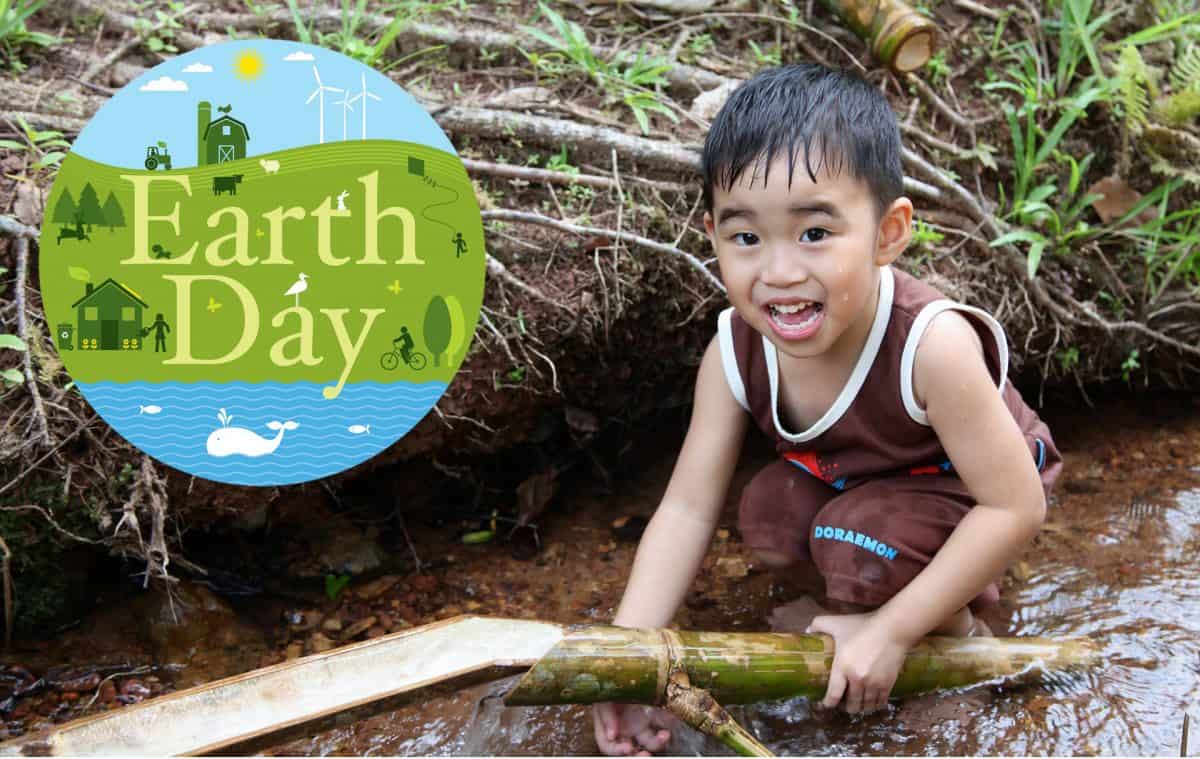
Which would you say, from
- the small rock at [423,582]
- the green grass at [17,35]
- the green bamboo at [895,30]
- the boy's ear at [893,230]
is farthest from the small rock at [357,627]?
the green bamboo at [895,30]

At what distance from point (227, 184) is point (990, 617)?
7.27 feet

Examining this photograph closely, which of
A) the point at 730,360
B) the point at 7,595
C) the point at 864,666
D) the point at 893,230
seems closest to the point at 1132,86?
the point at 893,230

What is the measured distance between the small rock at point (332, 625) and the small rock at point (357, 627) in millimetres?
26

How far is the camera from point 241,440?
2607 mm

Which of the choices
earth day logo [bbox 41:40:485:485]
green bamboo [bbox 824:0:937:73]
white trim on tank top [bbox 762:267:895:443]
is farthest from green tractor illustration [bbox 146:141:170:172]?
green bamboo [bbox 824:0:937:73]

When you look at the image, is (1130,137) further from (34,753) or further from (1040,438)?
(34,753)

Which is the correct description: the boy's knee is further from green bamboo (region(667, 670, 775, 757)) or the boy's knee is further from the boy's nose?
the boy's nose

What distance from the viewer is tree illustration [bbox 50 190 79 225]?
253cm

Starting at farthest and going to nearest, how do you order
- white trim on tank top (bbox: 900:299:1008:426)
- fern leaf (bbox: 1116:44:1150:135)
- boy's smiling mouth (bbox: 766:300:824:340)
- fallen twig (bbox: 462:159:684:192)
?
fern leaf (bbox: 1116:44:1150:135)
fallen twig (bbox: 462:159:684:192)
white trim on tank top (bbox: 900:299:1008:426)
boy's smiling mouth (bbox: 766:300:824:340)

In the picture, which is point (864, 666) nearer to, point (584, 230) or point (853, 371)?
point (853, 371)

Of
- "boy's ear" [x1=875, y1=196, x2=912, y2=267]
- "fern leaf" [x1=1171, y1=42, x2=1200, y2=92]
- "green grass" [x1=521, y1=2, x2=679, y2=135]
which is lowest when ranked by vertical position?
"boy's ear" [x1=875, y1=196, x2=912, y2=267]

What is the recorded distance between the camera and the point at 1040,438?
2381 mm

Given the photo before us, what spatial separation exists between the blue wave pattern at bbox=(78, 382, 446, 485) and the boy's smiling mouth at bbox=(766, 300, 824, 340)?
40.4 inches

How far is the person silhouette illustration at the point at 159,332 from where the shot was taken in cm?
253
